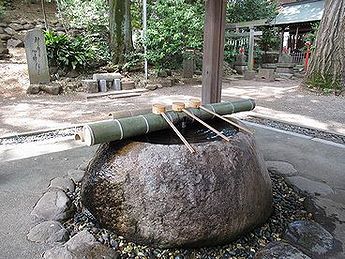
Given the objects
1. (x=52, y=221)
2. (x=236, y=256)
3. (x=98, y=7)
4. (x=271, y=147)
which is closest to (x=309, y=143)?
(x=271, y=147)

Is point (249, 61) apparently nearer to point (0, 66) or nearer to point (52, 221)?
point (0, 66)

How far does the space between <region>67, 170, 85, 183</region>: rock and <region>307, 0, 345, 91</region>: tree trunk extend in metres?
7.57

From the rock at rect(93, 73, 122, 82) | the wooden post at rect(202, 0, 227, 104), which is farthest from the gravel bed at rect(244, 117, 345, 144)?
the rock at rect(93, 73, 122, 82)

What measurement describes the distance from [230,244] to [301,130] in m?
3.24

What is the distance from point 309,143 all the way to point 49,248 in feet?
10.9

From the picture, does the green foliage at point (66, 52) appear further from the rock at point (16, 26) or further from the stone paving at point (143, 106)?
the rock at point (16, 26)

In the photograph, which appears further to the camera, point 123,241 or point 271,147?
point 271,147

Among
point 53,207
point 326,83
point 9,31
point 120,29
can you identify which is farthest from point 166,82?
point 9,31

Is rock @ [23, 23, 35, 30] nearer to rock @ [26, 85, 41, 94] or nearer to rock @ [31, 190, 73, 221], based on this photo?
rock @ [26, 85, 41, 94]

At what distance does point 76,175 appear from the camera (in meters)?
2.81

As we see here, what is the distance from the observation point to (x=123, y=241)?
1904 millimetres

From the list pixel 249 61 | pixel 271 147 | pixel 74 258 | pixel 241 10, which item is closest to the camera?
pixel 74 258

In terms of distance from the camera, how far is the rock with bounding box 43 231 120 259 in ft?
5.65

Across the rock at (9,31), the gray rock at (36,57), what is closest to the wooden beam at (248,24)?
the gray rock at (36,57)
